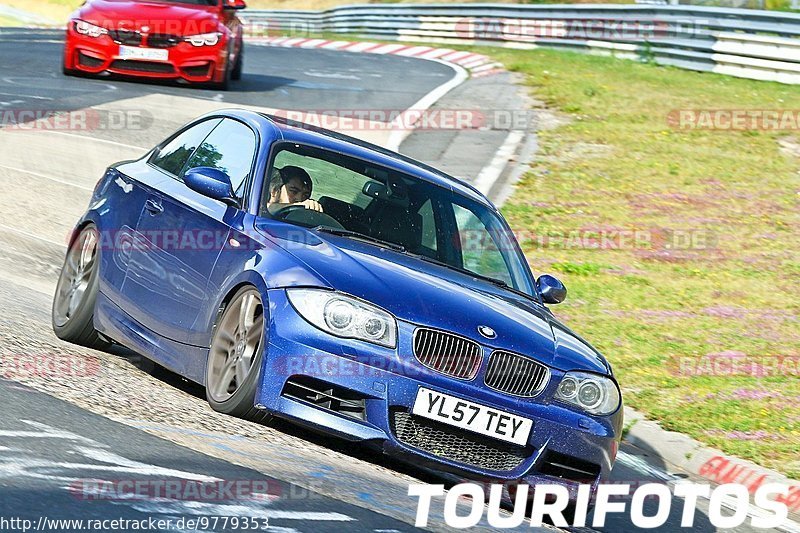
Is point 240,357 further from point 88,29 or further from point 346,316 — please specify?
point 88,29

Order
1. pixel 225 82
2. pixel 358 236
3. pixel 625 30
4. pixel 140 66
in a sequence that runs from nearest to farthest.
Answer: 1. pixel 358 236
2. pixel 140 66
3. pixel 225 82
4. pixel 625 30

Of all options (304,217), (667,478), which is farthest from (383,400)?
(667,478)

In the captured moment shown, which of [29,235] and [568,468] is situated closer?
[568,468]

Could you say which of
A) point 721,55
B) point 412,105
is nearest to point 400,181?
point 412,105

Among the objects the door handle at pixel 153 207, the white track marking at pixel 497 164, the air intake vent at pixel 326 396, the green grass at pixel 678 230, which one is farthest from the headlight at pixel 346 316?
the white track marking at pixel 497 164

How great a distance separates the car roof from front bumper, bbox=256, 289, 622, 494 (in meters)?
1.58

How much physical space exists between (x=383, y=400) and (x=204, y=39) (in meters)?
15.2

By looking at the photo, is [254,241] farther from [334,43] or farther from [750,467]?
[334,43]

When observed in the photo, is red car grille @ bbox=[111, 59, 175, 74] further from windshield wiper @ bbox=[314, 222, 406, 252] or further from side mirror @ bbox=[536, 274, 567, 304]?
windshield wiper @ bbox=[314, 222, 406, 252]

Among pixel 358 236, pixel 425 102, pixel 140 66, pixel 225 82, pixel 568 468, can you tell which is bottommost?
pixel 425 102

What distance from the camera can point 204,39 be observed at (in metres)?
20.5

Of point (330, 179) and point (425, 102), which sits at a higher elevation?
point (330, 179)

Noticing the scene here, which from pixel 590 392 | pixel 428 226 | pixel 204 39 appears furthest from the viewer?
pixel 204 39

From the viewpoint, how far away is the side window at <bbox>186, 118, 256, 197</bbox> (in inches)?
297
